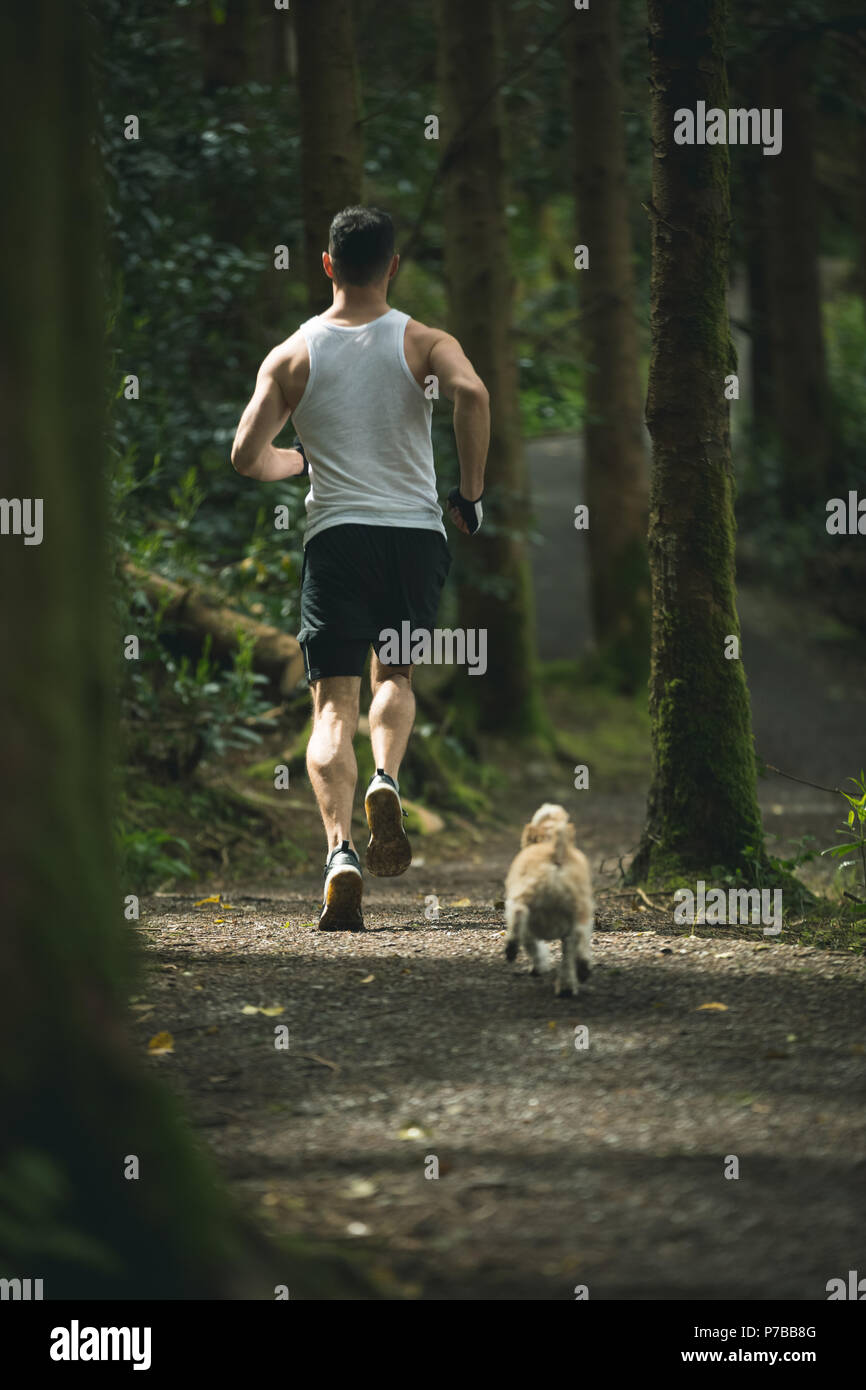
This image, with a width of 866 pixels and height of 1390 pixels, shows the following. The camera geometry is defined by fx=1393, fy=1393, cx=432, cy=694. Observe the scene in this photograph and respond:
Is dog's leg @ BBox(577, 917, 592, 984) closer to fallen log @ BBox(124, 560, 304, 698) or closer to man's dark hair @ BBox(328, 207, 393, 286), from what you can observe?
man's dark hair @ BBox(328, 207, 393, 286)

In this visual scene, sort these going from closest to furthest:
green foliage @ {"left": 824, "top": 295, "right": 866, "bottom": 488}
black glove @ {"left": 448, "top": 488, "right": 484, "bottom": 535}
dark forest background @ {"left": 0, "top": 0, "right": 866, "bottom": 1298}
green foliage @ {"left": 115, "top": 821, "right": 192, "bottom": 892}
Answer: dark forest background @ {"left": 0, "top": 0, "right": 866, "bottom": 1298} → black glove @ {"left": 448, "top": 488, "right": 484, "bottom": 535} → green foliage @ {"left": 115, "top": 821, "right": 192, "bottom": 892} → green foliage @ {"left": 824, "top": 295, "right": 866, "bottom": 488}

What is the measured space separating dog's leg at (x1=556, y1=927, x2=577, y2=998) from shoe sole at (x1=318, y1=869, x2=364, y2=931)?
3.56 ft

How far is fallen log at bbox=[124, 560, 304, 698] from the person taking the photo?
8766 millimetres

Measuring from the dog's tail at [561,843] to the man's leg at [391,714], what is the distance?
1093mm

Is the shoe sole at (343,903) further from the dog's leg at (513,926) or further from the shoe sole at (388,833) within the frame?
the dog's leg at (513,926)

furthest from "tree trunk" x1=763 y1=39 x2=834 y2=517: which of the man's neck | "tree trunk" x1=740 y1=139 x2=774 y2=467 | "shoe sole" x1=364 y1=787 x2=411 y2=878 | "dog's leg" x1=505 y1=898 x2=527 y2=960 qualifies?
"dog's leg" x1=505 y1=898 x2=527 y2=960

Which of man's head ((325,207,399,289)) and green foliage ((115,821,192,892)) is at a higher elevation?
man's head ((325,207,399,289))

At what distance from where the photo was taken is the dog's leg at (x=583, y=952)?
4.14 m

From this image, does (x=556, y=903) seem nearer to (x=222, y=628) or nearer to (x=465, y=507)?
(x=465, y=507)

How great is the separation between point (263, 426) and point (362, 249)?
2.51 feet

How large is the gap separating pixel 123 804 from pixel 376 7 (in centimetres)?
1144

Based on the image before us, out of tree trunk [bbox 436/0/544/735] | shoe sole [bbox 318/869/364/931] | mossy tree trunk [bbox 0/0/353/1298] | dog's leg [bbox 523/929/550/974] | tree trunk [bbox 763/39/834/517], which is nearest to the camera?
mossy tree trunk [bbox 0/0/353/1298]

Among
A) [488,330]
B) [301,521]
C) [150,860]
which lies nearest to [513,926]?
[150,860]
